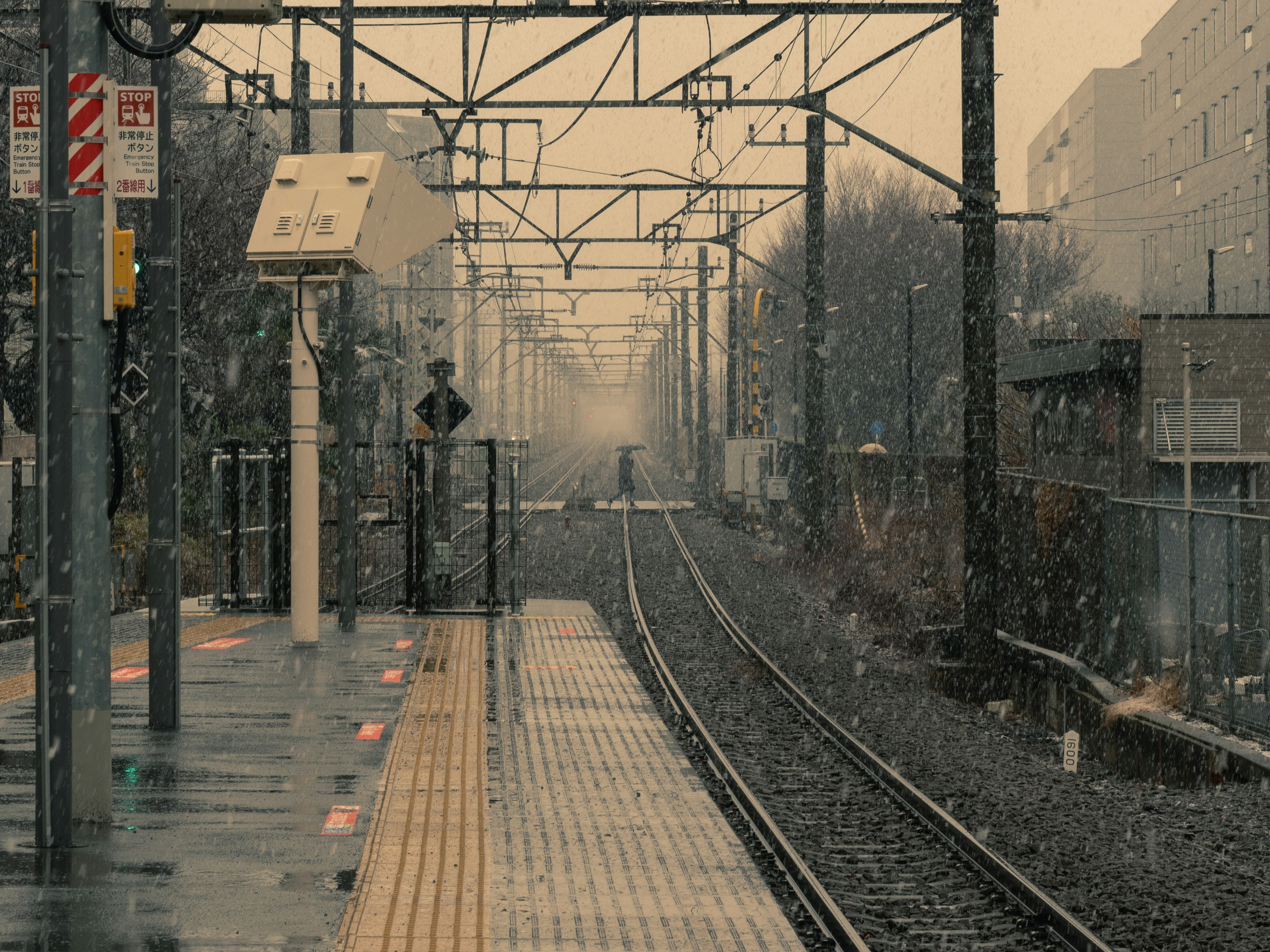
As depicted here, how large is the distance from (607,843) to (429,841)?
2.91 ft

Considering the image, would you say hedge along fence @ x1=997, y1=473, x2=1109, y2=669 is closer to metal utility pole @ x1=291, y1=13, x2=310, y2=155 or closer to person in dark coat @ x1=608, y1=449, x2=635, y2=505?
metal utility pole @ x1=291, y1=13, x2=310, y2=155

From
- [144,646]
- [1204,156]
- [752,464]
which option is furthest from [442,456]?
[1204,156]

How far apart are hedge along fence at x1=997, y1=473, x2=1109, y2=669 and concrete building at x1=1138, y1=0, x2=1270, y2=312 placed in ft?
103

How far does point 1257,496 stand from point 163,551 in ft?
61.4

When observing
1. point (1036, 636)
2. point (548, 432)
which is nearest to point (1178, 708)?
point (1036, 636)

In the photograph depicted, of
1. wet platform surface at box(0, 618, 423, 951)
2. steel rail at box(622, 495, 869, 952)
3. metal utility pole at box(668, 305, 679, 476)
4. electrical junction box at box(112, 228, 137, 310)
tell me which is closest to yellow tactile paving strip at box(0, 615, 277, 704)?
wet platform surface at box(0, 618, 423, 951)

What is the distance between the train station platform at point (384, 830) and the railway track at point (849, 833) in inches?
23.9

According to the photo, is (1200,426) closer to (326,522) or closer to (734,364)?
(326,522)

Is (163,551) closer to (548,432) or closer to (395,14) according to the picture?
(395,14)

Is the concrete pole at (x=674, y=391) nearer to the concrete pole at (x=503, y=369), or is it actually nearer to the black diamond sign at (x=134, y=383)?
the concrete pole at (x=503, y=369)

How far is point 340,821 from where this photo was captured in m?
7.06

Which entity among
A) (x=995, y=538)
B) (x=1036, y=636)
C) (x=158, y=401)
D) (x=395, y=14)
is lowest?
(x=1036, y=636)

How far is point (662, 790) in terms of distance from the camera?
834cm

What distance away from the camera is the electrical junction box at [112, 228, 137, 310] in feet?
21.8
